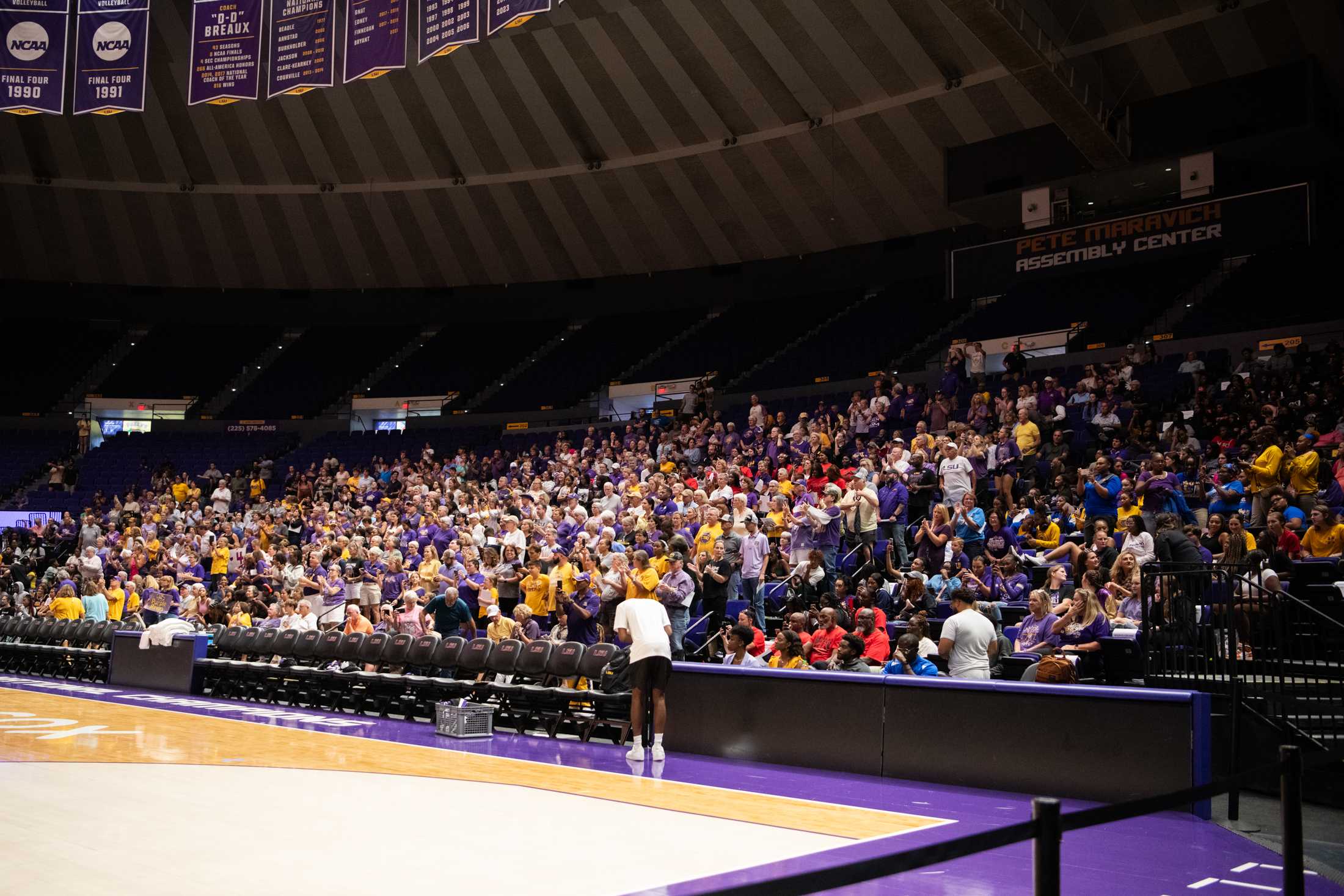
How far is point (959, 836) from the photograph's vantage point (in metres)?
6.27

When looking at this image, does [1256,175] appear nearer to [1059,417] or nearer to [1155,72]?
[1155,72]

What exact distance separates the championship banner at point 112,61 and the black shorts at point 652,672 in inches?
467

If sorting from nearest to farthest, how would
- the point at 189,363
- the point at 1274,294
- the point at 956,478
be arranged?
1. the point at 956,478
2. the point at 1274,294
3. the point at 189,363

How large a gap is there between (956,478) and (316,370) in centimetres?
2127

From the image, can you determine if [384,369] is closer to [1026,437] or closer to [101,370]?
[101,370]

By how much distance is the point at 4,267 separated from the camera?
29422mm

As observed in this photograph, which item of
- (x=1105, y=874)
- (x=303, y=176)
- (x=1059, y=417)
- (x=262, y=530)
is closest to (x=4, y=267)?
(x=303, y=176)

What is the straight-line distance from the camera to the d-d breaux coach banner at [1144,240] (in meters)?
17.8

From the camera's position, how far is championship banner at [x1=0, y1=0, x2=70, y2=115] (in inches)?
637

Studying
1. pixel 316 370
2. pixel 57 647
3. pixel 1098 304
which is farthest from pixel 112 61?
pixel 1098 304

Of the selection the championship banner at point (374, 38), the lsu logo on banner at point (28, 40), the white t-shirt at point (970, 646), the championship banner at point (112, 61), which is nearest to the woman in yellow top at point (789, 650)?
the white t-shirt at point (970, 646)

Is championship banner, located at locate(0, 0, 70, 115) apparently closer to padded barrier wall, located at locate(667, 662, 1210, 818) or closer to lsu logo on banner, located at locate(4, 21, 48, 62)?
lsu logo on banner, located at locate(4, 21, 48, 62)

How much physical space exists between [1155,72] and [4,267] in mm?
26995

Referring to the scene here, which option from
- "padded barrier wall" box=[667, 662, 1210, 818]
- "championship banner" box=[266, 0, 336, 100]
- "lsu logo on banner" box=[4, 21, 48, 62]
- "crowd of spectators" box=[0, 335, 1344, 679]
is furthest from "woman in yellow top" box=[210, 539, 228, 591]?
"padded barrier wall" box=[667, 662, 1210, 818]
